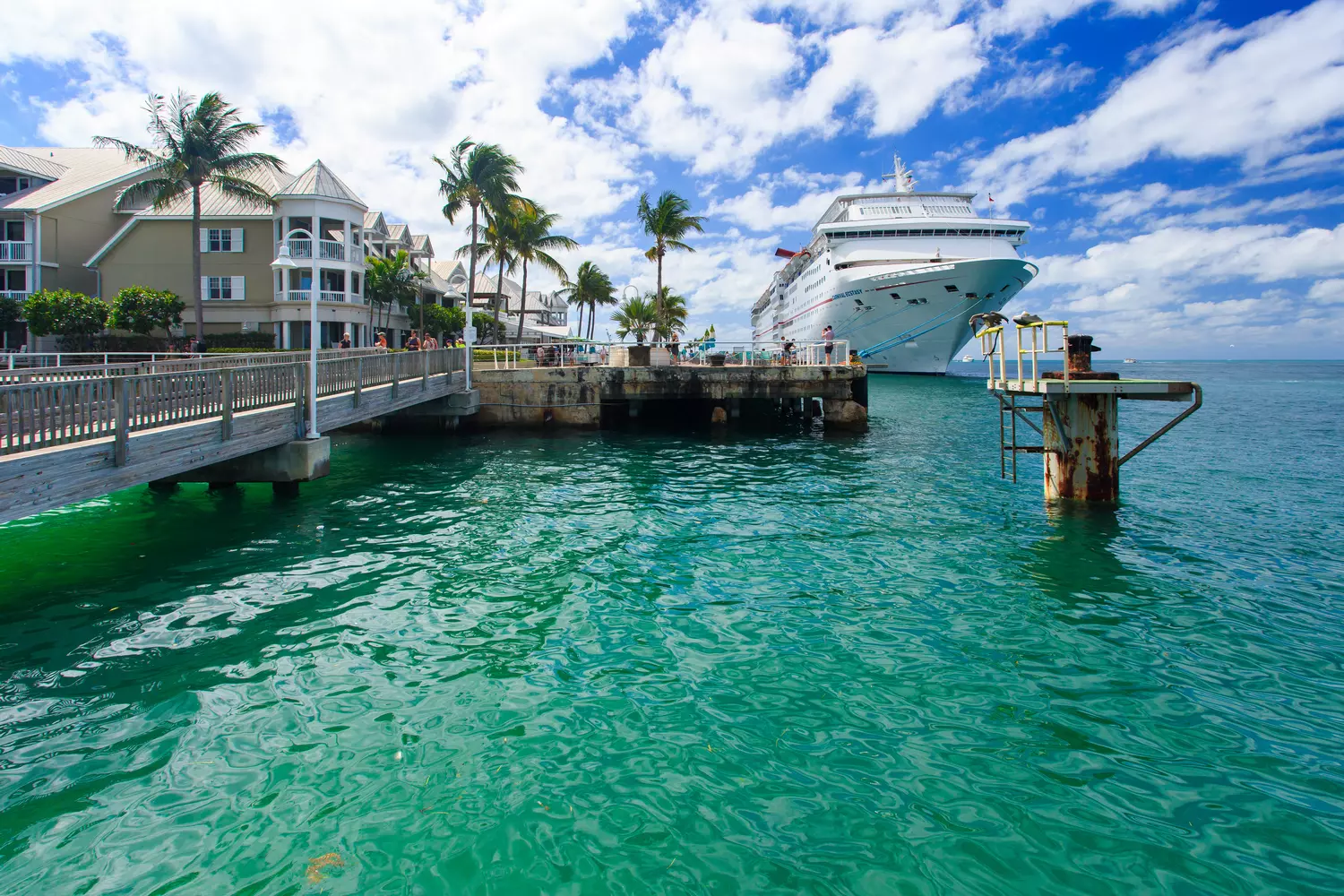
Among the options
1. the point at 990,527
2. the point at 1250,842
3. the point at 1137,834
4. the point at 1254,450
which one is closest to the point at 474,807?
the point at 1137,834

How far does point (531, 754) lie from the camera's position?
5.53m

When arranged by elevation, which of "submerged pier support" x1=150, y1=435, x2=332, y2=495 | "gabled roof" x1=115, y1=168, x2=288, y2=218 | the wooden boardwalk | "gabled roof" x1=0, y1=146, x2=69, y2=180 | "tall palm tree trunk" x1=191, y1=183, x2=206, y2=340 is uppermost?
"gabled roof" x1=0, y1=146, x2=69, y2=180

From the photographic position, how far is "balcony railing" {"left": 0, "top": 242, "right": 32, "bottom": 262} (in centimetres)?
3822

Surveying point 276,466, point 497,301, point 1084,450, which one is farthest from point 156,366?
point 1084,450

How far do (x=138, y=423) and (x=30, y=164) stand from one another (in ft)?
158

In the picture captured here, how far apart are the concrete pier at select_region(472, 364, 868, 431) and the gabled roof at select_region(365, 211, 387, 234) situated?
26804 millimetres

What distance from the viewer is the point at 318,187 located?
130ft

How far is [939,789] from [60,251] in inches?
2047

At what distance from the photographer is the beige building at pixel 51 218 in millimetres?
38469

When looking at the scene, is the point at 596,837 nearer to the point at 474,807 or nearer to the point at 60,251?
the point at 474,807

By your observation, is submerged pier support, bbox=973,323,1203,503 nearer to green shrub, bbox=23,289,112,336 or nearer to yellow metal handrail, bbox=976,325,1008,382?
yellow metal handrail, bbox=976,325,1008,382

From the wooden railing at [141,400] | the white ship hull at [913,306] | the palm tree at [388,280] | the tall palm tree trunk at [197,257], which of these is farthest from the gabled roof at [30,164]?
the white ship hull at [913,306]

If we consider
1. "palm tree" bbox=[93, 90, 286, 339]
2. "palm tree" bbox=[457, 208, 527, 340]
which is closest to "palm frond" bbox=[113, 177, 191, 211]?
"palm tree" bbox=[93, 90, 286, 339]

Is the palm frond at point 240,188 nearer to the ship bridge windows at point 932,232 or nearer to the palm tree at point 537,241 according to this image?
the palm tree at point 537,241
